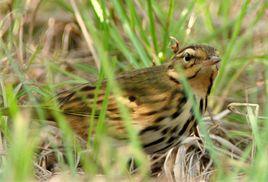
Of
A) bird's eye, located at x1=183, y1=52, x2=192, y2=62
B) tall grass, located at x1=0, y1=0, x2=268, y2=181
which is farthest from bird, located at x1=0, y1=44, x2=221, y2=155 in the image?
tall grass, located at x1=0, y1=0, x2=268, y2=181

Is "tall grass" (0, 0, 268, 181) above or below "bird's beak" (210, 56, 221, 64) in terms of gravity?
above

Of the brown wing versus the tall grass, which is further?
the tall grass

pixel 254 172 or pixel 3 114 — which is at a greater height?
pixel 3 114

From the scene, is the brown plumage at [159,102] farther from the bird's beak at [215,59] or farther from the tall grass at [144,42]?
the tall grass at [144,42]

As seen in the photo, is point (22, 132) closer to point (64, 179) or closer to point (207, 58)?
point (64, 179)

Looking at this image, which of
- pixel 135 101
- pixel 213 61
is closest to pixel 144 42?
pixel 135 101

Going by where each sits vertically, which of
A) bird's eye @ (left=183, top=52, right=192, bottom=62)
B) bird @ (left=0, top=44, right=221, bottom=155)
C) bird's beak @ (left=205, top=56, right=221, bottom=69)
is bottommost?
bird @ (left=0, top=44, right=221, bottom=155)

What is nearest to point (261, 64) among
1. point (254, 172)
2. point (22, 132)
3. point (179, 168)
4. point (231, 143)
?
point (231, 143)

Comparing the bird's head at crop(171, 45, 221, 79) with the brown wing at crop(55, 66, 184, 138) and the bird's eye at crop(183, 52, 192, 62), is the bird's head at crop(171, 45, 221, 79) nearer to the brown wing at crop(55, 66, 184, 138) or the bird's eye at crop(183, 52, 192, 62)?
the bird's eye at crop(183, 52, 192, 62)
